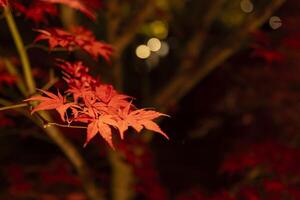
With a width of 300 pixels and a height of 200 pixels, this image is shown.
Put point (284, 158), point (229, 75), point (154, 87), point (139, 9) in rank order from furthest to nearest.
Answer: point (154, 87)
point (229, 75)
point (139, 9)
point (284, 158)

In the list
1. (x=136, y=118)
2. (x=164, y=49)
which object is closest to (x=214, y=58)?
(x=136, y=118)

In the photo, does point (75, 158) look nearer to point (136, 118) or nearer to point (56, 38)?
point (56, 38)

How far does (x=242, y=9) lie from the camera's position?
871 cm

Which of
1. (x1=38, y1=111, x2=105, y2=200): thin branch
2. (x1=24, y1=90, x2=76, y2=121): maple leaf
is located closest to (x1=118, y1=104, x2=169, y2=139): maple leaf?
(x1=24, y1=90, x2=76, y2=121): maple leaf

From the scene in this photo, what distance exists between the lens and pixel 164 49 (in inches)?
395

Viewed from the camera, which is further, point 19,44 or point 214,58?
point 214,58

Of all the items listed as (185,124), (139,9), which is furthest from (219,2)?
(185,124)

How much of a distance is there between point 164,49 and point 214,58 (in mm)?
5243

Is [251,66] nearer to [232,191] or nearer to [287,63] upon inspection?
[287,63]

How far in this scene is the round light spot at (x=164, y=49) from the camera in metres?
9.71

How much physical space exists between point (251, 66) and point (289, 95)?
94cm

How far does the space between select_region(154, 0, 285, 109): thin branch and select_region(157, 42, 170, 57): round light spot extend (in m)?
4.43

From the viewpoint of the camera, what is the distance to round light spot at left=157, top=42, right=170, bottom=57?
9708 mm

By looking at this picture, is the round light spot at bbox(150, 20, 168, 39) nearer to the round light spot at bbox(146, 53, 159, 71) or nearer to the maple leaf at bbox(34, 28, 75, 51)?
the round light spot at bbox(146, 53, 159, 71)
